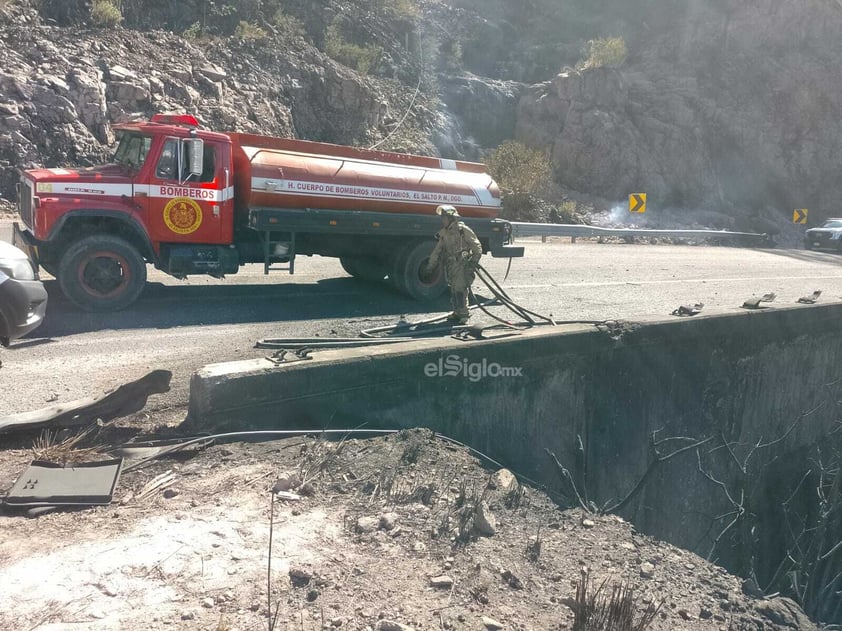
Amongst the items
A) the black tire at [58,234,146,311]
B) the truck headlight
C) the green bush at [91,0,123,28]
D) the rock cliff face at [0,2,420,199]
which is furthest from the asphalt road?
the green bush at [91,0,123,28]

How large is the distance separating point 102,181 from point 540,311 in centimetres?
611

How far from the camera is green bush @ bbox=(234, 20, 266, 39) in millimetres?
25422

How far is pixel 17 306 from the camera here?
5.71 metres

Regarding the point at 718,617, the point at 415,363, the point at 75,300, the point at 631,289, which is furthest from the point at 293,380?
the point at 631,289

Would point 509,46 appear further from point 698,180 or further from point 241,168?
point 241,168

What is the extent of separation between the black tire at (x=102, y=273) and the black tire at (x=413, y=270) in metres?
3.67

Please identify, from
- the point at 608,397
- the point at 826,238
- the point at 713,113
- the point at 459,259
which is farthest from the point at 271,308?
the point at 713,113

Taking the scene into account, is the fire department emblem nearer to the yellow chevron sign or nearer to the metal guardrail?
the metal guardrail

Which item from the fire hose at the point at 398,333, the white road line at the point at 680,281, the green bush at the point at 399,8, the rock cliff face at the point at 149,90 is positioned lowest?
the fire hose at the point at 398,333

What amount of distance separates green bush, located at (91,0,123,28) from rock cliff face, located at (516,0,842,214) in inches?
699

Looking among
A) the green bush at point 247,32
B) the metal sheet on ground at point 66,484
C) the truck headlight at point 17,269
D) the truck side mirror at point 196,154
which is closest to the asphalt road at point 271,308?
the truck headlight at point 17,269

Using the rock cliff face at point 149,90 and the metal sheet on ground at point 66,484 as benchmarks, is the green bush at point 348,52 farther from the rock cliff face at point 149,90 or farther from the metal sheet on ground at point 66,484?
the metal sheet on ground at point 66,484

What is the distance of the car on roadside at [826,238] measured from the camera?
977 inches

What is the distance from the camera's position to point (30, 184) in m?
8.70
